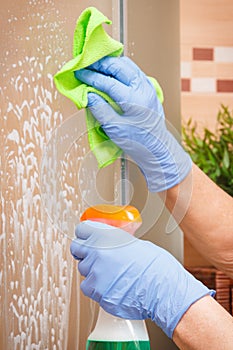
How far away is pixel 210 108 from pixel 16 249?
4.94 ft

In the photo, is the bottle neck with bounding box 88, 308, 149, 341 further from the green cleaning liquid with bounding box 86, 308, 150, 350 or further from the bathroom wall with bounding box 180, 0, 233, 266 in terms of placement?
the bathroom wall with bounding box 180, 0, 233, 266

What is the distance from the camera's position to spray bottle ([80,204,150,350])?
89 centimetres

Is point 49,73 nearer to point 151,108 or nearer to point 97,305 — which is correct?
point 151,108

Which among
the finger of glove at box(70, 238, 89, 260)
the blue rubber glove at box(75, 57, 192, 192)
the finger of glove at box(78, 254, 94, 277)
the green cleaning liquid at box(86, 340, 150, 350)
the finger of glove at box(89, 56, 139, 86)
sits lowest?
the green cleaning liquid at box(86, 340, 150, 350)

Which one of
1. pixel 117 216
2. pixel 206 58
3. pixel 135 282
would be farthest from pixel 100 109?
pixel 206 58

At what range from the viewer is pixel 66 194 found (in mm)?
973

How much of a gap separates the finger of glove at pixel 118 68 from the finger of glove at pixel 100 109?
5cm

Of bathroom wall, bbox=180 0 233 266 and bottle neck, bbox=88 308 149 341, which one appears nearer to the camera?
bottle neck, bbox=88 308 149 341

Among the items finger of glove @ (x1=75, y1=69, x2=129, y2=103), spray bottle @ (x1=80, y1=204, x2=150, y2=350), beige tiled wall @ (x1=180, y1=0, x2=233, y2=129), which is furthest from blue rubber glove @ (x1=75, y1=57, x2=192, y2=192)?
beige tiled wall @ (x1=180, y1=0, x2=233, y2=129)

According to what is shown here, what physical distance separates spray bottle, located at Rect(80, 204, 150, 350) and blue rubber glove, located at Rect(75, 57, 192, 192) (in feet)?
0.33

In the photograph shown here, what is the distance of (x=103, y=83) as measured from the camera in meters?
0.93

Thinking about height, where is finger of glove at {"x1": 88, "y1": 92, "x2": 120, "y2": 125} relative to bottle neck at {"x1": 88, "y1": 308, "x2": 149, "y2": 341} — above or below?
above

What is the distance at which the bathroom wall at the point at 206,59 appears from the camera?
2342mm

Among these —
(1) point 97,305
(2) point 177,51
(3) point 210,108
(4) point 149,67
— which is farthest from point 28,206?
(3) point 210,108
